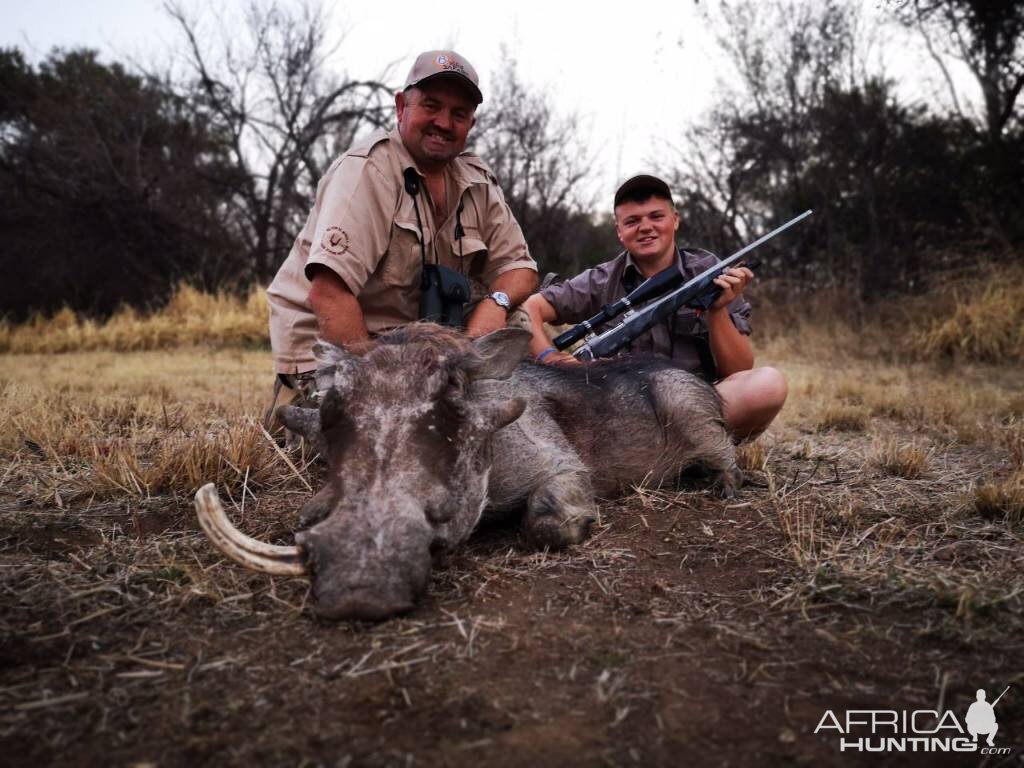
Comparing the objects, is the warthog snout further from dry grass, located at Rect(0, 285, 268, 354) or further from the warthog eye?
dry grass, located at Rect(0, 285, 268, 354)

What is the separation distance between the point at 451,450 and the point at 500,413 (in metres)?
0.28

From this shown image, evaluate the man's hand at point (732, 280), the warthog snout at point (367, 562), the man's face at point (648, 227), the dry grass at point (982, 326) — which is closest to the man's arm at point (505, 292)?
the man's face at point (648, 227)

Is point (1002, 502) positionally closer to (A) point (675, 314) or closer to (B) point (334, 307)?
(A) point (675, 314)

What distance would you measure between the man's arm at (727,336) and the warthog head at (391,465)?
1548 millimetres

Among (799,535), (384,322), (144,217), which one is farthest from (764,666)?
(144,217)

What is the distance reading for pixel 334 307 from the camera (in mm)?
3553

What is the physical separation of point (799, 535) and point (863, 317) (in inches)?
312

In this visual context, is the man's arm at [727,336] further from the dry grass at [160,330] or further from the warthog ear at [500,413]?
the dry grass at [160,330]

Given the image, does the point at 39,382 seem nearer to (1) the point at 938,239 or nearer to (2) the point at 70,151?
(2) the point at 70,151

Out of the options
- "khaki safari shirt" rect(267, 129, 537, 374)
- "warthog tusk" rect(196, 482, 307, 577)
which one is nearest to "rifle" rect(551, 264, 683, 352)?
"khaki safari shirt" rect(267, 129, 537, 374)

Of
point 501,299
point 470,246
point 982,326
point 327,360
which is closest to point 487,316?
point 501,299

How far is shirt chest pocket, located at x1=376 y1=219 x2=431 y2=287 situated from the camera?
4.00m

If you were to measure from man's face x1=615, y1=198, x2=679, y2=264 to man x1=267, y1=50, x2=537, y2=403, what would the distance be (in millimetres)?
677

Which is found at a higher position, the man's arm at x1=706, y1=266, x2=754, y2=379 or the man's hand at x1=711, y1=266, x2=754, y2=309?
the man's hand at x1=711, y1=266, x2=754, y2=309
